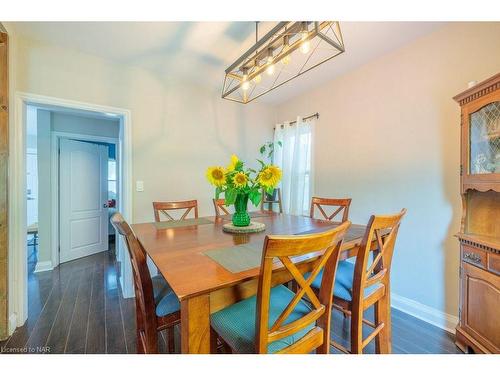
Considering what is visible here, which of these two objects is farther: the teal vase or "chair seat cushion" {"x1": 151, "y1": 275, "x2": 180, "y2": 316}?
the teal vase

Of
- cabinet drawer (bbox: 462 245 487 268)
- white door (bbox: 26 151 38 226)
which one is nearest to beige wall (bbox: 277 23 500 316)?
cabinet drawer (bbox: 462 245 487 268)

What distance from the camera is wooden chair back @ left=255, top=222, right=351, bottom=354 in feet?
2.27

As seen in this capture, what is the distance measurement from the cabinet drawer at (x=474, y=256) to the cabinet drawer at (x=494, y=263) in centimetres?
3

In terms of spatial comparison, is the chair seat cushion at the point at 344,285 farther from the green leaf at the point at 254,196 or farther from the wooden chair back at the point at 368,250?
the green leaf at the point at 254,196

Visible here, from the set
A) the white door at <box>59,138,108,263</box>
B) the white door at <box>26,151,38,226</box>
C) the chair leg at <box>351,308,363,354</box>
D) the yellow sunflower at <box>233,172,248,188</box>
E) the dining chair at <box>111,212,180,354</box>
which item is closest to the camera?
the dining chair at <box>111,212,180,354</box>

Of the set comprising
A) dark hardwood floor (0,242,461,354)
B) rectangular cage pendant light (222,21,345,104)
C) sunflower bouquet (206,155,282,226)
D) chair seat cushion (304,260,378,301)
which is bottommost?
dark hardwood floor (0,242,461,354)

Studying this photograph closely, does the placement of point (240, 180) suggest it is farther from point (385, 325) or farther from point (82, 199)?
point (82, 199)

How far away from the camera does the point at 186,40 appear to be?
188 cm

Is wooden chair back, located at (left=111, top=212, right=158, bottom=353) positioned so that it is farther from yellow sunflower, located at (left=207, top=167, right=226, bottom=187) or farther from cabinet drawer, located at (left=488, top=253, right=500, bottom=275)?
cabinet drawer, located at (left=488, top=253, right=500, bottom=275)

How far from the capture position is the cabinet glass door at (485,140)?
1338 millimetres

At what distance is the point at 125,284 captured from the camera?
89.2 inches

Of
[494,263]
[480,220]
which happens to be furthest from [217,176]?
[480,220]

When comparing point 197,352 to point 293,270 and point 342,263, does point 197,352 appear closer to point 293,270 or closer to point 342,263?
point 293,270

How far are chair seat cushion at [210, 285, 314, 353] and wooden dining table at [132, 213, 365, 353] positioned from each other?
0.42ft
